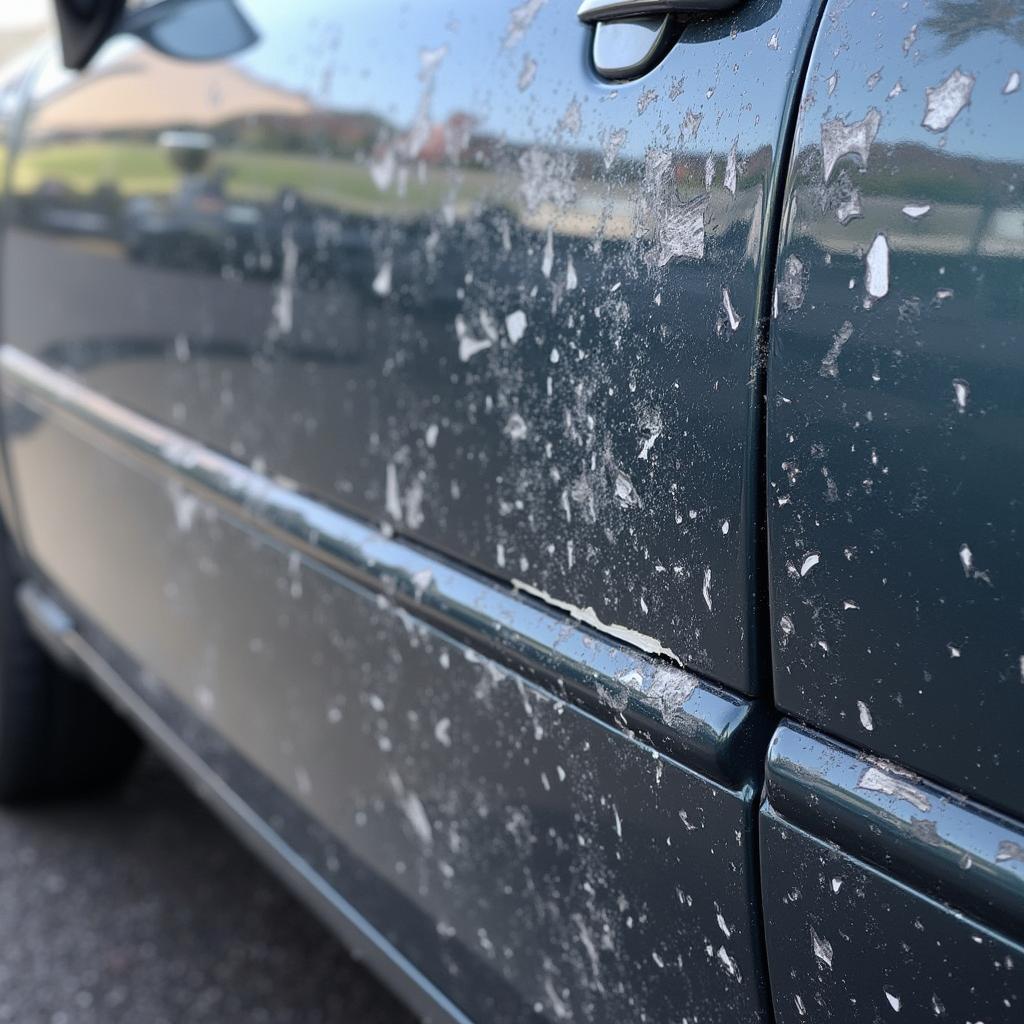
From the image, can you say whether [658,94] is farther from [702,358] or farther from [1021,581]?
[1021,581]

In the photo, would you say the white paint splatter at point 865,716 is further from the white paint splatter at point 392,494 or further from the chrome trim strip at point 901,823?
the white paint splatter at point 392,494

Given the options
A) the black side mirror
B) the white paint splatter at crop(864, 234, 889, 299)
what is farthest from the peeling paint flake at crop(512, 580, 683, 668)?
the black side mirror

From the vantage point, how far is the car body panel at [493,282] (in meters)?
0.94

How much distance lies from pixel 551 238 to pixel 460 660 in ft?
1.35

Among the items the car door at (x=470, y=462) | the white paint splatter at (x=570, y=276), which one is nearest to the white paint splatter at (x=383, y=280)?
the car door at (x=470, y=462)

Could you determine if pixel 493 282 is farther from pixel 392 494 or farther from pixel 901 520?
pixel 901 520

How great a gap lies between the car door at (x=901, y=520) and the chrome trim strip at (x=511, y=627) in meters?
0.06

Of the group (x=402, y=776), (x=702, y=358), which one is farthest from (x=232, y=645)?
(x=702, y=358)

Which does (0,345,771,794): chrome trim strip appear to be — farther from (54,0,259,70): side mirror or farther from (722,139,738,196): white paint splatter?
(54,0,259,70): side mirror

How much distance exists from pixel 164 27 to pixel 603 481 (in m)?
1.18

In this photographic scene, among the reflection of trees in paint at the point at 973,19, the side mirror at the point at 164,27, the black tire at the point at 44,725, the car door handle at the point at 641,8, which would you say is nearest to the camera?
the reflection of trees in paint at the point at 973,19

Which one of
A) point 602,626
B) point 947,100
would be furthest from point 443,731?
point 947,100

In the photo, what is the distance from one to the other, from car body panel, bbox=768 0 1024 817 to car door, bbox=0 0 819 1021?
4cm

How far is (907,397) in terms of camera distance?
808 millimetres
